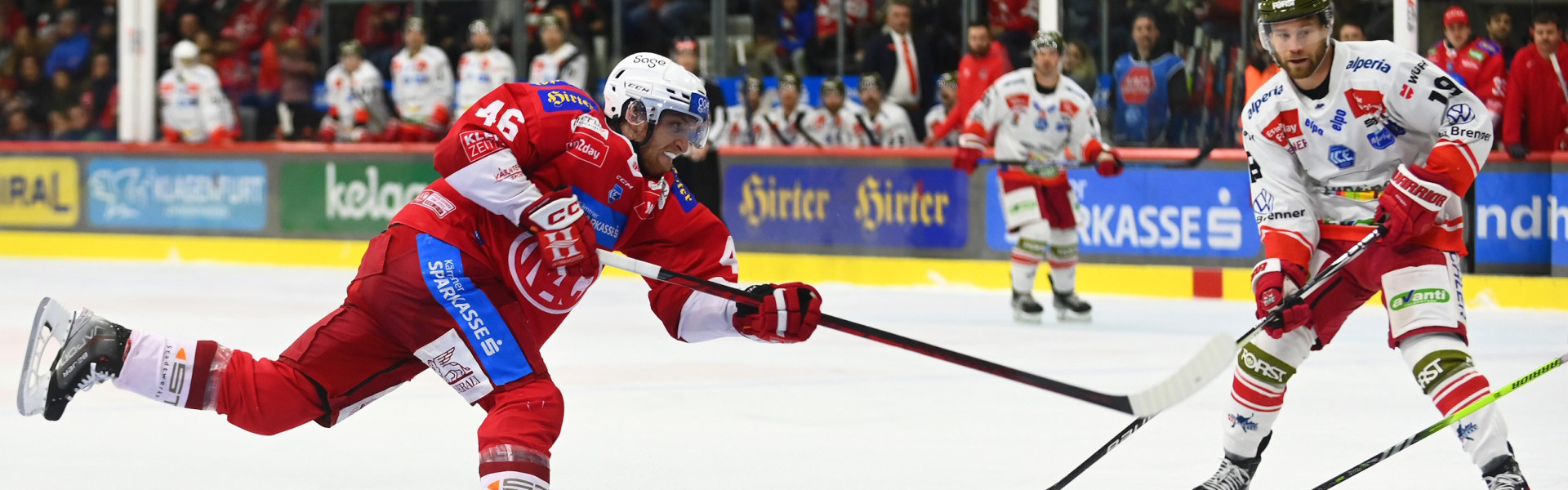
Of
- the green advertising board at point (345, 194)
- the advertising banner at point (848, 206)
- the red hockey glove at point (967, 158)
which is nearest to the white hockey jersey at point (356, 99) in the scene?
the green advertising board at point (345, 194)

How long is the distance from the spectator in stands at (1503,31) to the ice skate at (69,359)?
7.99 metres

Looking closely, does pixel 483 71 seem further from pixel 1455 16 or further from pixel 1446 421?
pixel 1446 421

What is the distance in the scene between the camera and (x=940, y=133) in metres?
11.1

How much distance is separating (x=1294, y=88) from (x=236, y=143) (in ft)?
35.1

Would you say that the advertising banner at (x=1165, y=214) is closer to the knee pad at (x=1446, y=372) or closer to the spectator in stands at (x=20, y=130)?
the knee pad at (x=1446, y=372)

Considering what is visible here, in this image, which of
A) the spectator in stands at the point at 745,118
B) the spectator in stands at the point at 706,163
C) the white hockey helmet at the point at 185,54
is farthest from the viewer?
the white hockey helmet at the point at 185,54

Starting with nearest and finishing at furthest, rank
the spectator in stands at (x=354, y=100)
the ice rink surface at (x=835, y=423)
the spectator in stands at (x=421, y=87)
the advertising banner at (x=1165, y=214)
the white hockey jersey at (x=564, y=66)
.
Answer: the ice rink surface at (x=835, y=423)
the advertising banner at (x=1165, y=214)
the white hockey jersey at (x=564, y=66)
the spectator in stands at (x=421, y=87)
the spectator in stands at (x=354, y=100)

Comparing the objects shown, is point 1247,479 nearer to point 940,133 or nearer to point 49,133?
point 940,133

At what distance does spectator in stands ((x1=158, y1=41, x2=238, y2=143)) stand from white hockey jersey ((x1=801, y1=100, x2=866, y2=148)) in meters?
4.82

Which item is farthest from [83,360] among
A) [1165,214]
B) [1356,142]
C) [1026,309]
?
[1165,214]

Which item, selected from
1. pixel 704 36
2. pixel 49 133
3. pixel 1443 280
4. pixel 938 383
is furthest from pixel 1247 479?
pixel 49 133

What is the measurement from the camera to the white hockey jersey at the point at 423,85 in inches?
526

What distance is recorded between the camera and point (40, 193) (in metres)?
13.9

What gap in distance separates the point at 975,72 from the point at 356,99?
17.4ft
